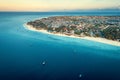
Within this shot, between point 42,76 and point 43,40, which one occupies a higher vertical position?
point 42,76

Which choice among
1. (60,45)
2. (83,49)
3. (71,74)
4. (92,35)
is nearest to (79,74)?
(71,74)

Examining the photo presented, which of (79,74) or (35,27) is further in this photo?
(35,27)

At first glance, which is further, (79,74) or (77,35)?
(77,35)

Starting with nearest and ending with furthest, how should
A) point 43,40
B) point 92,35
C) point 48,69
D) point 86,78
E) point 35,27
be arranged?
point 86,78, point 48,69, point 43,40, point 92,35, point 35,27

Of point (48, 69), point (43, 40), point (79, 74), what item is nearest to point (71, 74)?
point (79, 74)

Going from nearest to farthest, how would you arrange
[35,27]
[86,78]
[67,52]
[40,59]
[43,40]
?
[86,78] < [40,59] < [67,52] < [43,40] < [35,27]

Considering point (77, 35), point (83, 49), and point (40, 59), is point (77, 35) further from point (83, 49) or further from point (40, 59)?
point (40, 59)

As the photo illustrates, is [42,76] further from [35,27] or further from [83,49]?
[35,27]

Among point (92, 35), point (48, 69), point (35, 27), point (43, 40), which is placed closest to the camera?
point (48, 69)

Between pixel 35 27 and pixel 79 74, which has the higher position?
pixel 79 74
